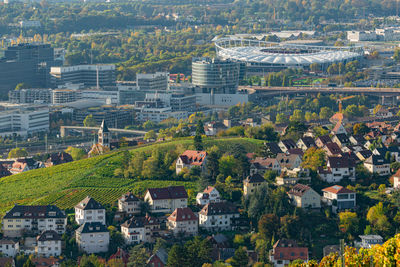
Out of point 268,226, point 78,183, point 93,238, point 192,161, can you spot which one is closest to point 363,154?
point 192,161

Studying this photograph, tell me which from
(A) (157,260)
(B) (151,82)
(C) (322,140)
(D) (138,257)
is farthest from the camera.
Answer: (B) (151,82)

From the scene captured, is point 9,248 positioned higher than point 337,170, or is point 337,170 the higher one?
point 337,170

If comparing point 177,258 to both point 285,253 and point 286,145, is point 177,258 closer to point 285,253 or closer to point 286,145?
point 285,253

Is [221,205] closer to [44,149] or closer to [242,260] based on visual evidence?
[242,260]

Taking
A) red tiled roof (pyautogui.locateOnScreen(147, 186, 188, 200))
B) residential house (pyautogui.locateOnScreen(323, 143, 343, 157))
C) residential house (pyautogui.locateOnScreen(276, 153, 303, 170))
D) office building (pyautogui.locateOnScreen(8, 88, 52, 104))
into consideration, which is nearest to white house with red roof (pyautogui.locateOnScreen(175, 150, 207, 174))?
residential house (pyautogui.locateOnScreen(276, 153, 303, 170))

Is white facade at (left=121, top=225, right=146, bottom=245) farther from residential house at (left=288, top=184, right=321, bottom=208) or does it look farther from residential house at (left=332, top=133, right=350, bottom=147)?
residential house at (left=332, top=133, right=350, bottom=147)

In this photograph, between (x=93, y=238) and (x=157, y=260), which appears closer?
(x=157, y=260)

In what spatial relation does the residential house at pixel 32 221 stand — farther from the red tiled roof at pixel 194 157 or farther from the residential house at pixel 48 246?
the red tiled roof at pixel 194 157
